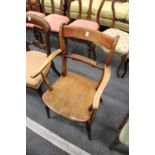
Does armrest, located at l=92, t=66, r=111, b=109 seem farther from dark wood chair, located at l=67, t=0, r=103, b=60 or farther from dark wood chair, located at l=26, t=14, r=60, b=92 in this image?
dark wood chair, located at l=67, t=0, r=103, b=60

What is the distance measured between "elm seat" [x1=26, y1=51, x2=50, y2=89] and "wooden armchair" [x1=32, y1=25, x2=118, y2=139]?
0.15m

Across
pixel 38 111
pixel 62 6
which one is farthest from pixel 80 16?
pixel 38 111

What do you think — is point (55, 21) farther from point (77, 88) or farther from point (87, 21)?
point (77, 88)

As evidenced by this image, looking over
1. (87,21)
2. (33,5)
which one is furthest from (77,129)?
(33,5)

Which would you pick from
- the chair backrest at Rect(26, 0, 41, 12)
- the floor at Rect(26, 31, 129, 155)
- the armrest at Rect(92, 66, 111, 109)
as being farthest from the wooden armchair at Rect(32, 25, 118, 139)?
the chair backrest at Rect(26, 0, 41, 12)

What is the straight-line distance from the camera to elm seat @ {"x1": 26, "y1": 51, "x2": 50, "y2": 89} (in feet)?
4.86

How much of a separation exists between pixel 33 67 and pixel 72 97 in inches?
18.2

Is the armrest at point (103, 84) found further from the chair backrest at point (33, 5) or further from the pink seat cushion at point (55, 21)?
the chair backrest at point (33, 5)

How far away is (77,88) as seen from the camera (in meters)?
1.43

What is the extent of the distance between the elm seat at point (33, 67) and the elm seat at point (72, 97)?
0.15 m

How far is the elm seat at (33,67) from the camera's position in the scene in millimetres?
1481

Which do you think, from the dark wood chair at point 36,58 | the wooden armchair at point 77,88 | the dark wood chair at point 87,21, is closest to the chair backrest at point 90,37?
the wooden armchair at point 77,88
